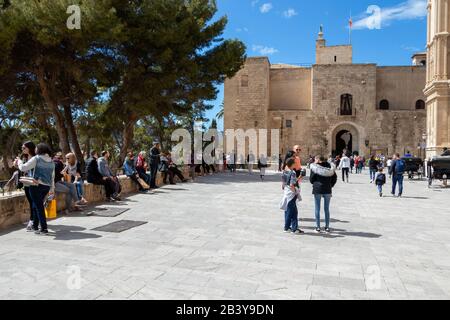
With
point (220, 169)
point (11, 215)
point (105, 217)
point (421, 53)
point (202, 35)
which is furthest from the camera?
point (421, 53)

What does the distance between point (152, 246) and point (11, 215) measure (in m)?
3.12

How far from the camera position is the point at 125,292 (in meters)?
3.90

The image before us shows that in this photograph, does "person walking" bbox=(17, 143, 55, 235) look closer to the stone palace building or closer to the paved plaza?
the paved plaza

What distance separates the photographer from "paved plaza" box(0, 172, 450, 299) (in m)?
4.02

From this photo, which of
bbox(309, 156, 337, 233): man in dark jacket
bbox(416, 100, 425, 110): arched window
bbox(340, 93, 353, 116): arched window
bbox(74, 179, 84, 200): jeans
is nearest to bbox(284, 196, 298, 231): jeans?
bbox(309, 156, 337, 233): man in dark jacket

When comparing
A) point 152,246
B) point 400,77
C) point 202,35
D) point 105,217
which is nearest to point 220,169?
point 202,35

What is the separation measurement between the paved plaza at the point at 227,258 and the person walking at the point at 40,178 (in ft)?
1.25

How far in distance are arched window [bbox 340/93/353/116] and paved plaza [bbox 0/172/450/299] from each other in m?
32.2

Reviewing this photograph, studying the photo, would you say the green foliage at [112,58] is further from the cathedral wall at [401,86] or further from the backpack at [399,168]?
the cathedral wall at [401,86]

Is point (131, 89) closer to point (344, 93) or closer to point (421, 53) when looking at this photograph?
point (344, 93)

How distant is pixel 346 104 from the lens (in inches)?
1570

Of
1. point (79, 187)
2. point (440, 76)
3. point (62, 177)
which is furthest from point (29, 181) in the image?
point (440, 76)

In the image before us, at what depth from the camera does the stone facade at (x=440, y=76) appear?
74.4 feet

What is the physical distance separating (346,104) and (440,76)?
16801 millimetres
